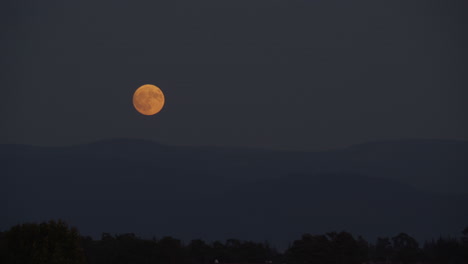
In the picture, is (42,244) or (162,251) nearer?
(42,244)

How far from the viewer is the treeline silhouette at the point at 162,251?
195 feet

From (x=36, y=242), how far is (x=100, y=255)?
192 ft

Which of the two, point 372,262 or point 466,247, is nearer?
point 466,247

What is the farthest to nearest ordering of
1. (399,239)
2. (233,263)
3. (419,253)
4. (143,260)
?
(399,239) < (419,253) < (233,263) < (143,260)

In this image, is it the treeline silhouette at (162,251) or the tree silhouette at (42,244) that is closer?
the tree silhouette at (42,244)

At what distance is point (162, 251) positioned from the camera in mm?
115875

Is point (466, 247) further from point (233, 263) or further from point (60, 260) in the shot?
point (60, 260)

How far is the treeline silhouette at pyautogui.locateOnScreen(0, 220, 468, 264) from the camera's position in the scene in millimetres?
59438

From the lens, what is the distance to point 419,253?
5527 inches

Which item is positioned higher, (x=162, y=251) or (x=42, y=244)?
(x=162, y=251)

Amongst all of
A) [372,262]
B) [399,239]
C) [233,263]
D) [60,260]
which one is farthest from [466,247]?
[60,260]

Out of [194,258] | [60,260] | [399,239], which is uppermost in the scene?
[399,239]

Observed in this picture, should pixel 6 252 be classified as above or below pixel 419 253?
below

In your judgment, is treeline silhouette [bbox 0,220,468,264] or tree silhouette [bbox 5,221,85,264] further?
treeline silhouette [bbox 0,220,468,264]
